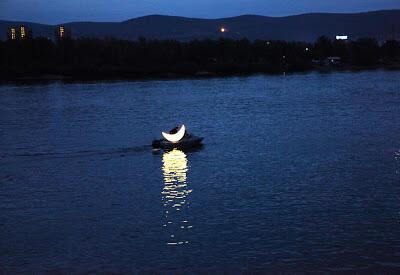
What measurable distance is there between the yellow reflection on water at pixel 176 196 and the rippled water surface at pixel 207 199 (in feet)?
0.13

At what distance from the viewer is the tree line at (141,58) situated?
11812 centimetres

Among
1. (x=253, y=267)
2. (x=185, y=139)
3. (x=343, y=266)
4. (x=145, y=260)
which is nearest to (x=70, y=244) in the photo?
(x=145, y=260)

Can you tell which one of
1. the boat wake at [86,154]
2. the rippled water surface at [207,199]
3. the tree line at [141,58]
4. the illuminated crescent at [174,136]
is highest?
the tree line at [141,58]

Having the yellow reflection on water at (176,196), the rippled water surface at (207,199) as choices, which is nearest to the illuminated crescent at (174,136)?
the yellow reflection on water at (176,196)

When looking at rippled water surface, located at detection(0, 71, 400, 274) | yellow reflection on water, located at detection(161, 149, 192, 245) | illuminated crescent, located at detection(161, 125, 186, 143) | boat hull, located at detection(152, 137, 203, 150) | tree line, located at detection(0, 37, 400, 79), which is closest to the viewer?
rippled water surface, located at detection(0, 71, 400, 274)

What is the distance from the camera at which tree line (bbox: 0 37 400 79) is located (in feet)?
388

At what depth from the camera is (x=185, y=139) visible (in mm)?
28297

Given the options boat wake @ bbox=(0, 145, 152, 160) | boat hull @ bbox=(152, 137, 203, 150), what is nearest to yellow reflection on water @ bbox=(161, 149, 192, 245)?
boat hull @ bbox=(152, 137, 203, 150)

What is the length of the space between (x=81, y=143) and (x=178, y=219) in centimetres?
1676

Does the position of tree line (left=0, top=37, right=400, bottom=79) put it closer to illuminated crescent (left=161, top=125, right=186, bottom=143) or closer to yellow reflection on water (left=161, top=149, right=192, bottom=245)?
illuminated crescent (left=161, top=125, right=186, bottom=143)

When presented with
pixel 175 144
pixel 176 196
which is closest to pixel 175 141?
pixel 175 144

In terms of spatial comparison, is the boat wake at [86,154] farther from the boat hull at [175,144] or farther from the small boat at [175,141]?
the small boat at [175,141]

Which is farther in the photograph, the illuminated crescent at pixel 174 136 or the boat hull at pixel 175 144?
the illuminated crescent at pixel 174 136

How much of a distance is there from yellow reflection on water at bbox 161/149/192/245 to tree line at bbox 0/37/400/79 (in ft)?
305
